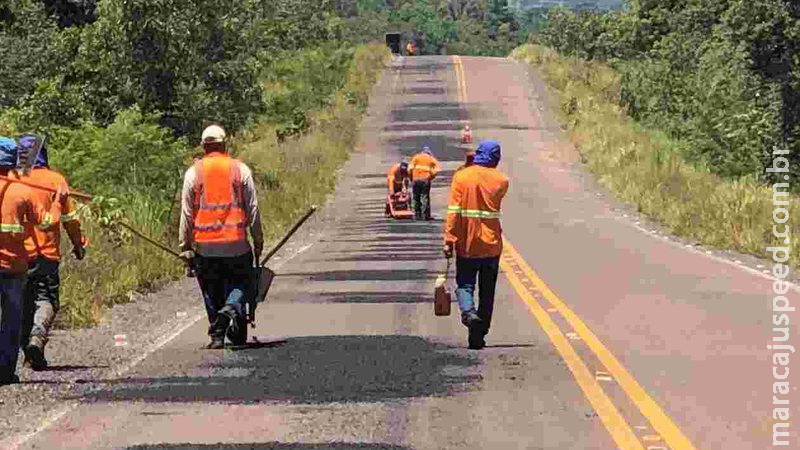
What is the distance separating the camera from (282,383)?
1118 cm

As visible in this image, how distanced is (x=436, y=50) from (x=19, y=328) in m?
150

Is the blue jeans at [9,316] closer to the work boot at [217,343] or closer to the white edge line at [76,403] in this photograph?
the white edge line at [76,403]

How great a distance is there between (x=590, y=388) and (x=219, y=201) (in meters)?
3.98

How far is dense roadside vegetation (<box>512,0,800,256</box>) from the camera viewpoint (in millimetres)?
29109

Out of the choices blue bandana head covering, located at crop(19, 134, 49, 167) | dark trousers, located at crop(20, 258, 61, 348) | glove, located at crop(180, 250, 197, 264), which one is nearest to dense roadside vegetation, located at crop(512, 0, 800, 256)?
glove, located at crop(180, 250, 197, 264)

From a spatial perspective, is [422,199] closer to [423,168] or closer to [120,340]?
[423,168]

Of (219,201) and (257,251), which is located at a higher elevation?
(219,201)

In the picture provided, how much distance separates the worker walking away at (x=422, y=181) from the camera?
1192 inches

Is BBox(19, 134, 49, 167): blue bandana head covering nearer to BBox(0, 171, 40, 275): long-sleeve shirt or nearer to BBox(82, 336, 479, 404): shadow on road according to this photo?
BBox(0, 171, 40, 275): long-sleeve shirt

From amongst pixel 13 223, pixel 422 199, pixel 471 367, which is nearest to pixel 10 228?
pixel 13 223

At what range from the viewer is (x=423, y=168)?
3030 centimetres

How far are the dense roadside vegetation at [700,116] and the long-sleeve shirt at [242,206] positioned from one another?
38.5 ft

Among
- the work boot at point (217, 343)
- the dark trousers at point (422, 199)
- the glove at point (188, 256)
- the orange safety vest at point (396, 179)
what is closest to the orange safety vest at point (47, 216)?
the glove at point (188, 256)

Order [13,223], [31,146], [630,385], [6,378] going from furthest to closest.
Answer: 1. [31,146]
2. [6,378]
3. [13,223]
4. [630,385]
